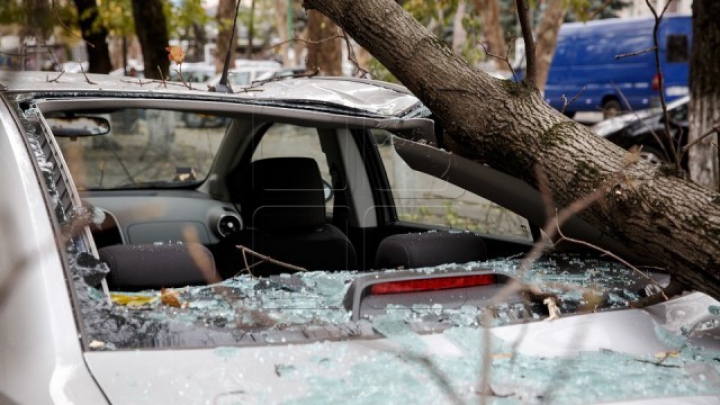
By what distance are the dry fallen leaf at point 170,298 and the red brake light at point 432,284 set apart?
0.49 meters

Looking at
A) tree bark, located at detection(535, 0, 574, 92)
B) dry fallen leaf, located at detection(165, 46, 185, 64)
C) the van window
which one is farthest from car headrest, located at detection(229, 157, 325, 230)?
the van window

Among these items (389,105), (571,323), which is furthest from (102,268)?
(389,105)

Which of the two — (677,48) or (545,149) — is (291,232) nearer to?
(545,149)

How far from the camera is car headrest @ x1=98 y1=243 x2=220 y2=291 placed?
9.56 feet

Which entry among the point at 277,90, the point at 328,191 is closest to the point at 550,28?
the point at 328,191

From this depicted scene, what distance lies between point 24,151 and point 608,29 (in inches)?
959

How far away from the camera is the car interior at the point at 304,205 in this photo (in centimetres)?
342

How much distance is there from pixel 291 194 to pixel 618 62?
73.6 feet

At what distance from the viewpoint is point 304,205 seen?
4.38 m

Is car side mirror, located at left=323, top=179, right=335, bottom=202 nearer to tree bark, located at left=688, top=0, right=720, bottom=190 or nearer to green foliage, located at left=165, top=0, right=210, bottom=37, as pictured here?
tree bark, located at left=688, top=0, right=720, bottom=190

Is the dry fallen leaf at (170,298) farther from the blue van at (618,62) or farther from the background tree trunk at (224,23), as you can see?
the blue van at (618,62)

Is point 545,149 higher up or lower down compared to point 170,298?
higher up

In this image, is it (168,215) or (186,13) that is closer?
(168,215)

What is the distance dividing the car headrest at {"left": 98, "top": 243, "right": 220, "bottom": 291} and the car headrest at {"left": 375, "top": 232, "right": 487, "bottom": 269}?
0.66 metres
